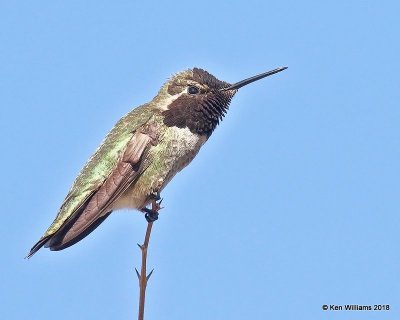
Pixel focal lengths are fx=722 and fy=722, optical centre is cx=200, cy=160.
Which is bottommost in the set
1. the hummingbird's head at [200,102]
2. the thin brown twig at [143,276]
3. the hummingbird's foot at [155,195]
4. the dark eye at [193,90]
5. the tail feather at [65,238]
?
the thin brown twig at [143,276]

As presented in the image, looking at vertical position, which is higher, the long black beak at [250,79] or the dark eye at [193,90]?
the dark eye at [193,90]

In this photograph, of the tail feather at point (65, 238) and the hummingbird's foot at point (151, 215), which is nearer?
the hummingbird's foot at point (151, 215)

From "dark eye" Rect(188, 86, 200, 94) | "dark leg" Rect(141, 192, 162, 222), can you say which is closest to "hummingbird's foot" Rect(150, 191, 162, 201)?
"dark leg" Rect(141, 192, 162, 222)

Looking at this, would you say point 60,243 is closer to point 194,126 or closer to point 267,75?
point 194,126

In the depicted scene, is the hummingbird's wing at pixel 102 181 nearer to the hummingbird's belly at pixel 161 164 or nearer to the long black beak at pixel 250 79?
the hummingbird's belly at pixel 161 164

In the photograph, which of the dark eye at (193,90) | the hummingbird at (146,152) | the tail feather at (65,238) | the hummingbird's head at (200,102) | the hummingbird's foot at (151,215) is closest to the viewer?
the hummingbird's foot at (151,215)

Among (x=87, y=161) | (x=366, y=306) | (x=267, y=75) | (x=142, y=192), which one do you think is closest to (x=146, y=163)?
(x=142, y=192)

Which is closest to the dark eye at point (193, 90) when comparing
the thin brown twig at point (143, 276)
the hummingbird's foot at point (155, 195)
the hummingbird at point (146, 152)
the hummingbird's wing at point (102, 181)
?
the hummingbird at point (146, 152)
